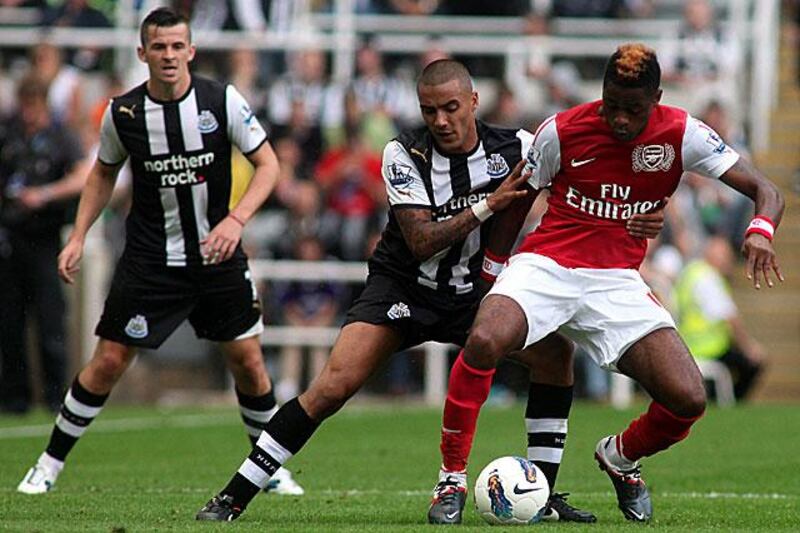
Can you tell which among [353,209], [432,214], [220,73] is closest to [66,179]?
[353,209]

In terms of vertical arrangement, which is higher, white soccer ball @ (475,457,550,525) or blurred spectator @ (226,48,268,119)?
white soccer ball @ (475,457,550,525)

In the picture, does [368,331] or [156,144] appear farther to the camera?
[156,144]

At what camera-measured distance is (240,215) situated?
31.9ft

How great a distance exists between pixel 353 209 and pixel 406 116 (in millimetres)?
1812

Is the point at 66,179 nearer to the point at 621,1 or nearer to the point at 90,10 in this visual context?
the point at 90,10

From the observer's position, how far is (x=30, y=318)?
1744 centimetres

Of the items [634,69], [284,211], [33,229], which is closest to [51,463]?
[634,69]

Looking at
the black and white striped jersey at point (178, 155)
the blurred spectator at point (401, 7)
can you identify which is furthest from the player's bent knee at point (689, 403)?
the blurred spectator at point (401, 7)

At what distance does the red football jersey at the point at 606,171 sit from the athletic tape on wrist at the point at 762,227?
1.14 ft

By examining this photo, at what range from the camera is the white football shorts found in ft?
27.6

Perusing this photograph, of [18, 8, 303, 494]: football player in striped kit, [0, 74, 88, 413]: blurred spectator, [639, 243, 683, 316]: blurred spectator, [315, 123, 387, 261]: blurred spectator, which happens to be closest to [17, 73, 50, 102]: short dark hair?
[0, 74, 88, 413]: blurred spectator

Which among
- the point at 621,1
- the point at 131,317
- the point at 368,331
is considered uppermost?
the point at 368,331

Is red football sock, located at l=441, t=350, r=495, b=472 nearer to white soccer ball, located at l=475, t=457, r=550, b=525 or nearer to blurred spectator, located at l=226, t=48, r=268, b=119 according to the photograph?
white soccer ball, located at l=475, t=457, r=550, b=525

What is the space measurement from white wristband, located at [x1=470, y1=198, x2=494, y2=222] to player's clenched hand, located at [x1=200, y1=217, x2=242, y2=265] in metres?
1.80
